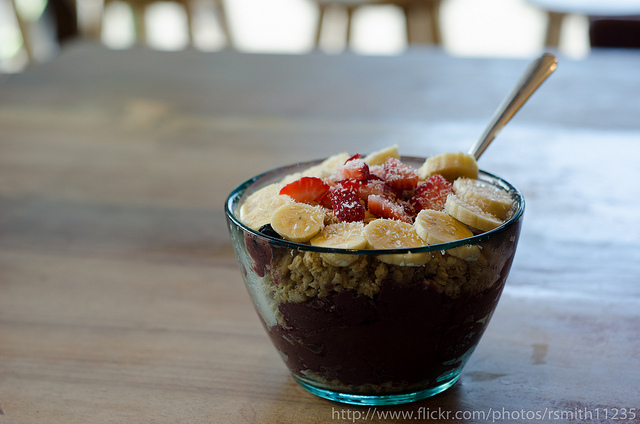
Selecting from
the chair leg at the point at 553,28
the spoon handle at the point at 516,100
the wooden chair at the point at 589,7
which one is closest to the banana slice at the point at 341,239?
the spoon handle at the point at 516,100

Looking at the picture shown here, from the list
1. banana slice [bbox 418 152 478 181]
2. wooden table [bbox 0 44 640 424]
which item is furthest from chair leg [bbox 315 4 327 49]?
banana slice [bbox 418 152 478 181]

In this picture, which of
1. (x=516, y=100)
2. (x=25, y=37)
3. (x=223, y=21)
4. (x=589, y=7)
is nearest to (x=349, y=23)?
(x=223, y=21)

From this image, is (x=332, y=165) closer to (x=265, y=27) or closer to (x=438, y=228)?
(x=438, y=228)

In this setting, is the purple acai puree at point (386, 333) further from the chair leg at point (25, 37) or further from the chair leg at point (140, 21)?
the chair leg at point (25, 37)

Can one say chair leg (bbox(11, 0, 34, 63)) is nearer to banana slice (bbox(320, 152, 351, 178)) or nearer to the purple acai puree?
banana slice (bbox(320, 152, 351, 178))

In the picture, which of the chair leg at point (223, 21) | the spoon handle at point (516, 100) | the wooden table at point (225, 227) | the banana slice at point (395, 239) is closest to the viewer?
the banana slice at point (395, 239)

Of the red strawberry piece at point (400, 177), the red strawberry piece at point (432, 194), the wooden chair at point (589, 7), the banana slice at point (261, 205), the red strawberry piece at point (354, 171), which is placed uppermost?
the red strawberry piece at point (354, 171)
